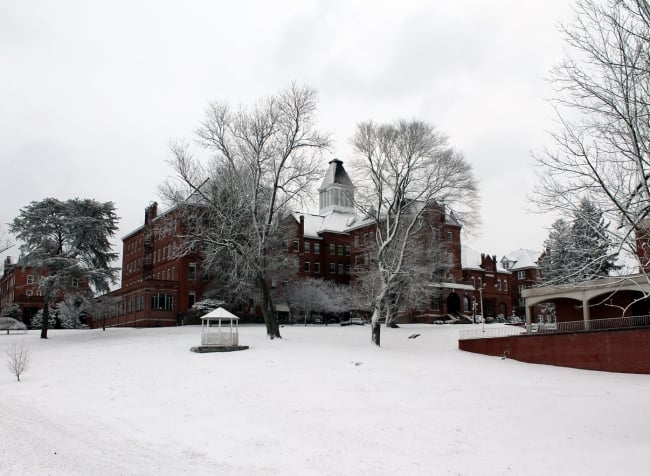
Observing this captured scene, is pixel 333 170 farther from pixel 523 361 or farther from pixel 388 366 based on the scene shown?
pixel 388 366

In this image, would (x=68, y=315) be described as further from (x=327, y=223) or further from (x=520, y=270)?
(x=520, y=270)

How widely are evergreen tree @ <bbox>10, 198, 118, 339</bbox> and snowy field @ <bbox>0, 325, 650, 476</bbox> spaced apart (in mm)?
10969

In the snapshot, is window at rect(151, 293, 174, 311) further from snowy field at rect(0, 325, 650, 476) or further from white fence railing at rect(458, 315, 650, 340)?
white fence railing at rect(458, 315, 650, 340)

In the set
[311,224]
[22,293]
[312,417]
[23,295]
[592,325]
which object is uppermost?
[311,224]

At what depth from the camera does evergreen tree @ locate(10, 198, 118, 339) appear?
137 ft

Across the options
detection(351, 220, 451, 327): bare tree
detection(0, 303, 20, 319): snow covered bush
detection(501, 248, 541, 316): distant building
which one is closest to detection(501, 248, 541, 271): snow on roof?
detection(501, 248, 541, 316): distant building

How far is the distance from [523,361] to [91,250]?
104 ft

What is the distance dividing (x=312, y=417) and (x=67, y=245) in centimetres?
3293

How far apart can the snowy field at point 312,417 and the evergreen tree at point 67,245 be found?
1097 centimetres

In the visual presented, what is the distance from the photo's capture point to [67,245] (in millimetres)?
44625

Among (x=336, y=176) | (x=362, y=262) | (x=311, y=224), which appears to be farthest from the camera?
(x=336, y=176)

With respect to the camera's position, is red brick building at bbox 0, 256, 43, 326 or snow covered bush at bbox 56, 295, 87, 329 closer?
snow covered bush at bbox 56, 295, 87, 329

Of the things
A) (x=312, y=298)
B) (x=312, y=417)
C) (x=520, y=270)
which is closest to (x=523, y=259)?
(x=520, y=270)

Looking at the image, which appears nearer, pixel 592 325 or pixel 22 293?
pixel 592 325
